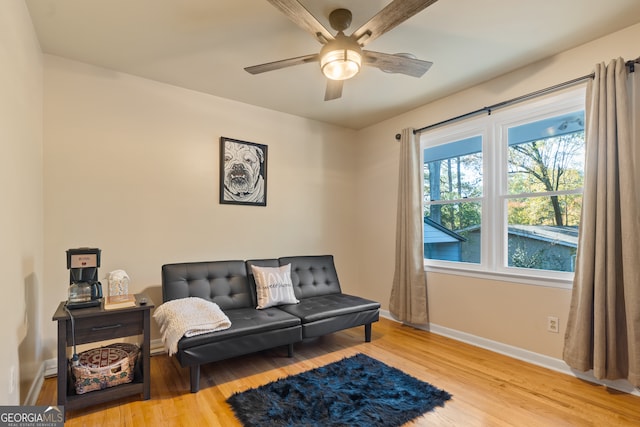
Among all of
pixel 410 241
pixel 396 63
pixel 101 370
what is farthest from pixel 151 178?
pixel 410 241

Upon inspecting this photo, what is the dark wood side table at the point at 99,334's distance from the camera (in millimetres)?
1915

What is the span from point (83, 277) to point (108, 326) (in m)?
0.40

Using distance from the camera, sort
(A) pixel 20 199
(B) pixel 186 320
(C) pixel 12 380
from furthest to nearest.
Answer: (B) pixel 186 320, (A) pixel 20 199, (C) pixel 12 380

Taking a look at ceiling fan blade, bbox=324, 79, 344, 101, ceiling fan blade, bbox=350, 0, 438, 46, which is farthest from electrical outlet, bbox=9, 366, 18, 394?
ceiling fan blade, bbox=350, 0, 438, 46

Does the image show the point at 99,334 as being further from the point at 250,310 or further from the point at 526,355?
the point at 526,355

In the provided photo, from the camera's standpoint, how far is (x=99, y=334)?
206 cm

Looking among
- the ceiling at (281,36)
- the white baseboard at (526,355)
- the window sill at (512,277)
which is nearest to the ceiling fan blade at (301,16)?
the ceiling at (281,36)

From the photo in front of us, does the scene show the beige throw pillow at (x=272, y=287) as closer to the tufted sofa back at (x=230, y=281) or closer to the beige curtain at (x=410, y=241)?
the tufted sofa back at (x=230, y=281)

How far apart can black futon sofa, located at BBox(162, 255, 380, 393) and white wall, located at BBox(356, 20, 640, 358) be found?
2.86 ft

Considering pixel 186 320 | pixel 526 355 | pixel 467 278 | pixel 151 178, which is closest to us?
pixel 186 320

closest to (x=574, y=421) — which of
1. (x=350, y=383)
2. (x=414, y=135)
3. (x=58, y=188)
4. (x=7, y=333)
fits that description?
(x=350, y=383)

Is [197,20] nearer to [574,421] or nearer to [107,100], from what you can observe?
[107,100]

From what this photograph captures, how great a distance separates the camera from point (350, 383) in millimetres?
2348

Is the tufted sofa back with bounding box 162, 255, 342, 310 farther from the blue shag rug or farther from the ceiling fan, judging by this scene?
the ceiling fan
